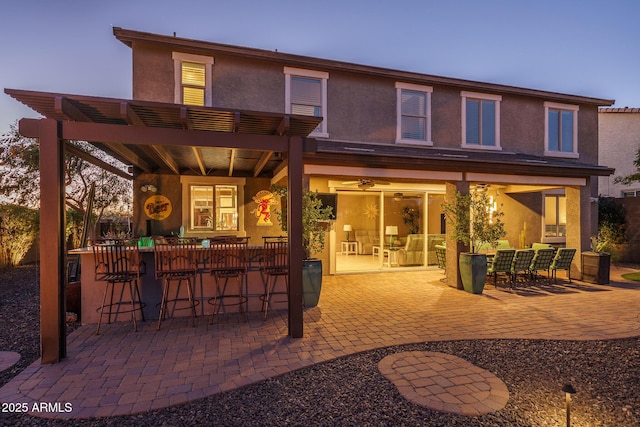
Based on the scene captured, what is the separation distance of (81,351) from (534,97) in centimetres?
1382

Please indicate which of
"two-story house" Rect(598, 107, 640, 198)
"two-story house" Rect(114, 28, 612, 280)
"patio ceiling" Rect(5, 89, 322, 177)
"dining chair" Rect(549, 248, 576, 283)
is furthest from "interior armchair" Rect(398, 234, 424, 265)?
"two-story house" Rect(598, 107, 640, 198)

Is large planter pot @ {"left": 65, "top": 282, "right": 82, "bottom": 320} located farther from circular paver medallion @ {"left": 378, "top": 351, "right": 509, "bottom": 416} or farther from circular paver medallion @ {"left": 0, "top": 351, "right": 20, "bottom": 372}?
circular paver medallion @ {"left": 378, "top": 351, "right": 509, "bottom": 416}

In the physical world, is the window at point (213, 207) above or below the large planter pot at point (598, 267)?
above

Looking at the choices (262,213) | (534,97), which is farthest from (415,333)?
(534,97)

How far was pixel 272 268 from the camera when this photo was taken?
604 cm

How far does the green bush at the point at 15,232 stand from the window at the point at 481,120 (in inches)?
582

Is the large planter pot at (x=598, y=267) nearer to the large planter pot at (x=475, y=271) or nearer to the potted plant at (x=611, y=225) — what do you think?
the potted plant at (x=611, y=225)

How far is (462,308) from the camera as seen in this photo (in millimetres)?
6633

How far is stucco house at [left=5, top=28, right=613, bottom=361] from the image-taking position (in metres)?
7.57

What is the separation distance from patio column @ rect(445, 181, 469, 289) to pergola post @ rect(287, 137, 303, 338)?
199 inches

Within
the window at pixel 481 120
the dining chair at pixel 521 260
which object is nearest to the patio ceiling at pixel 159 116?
the dining chair at pixel 521 260

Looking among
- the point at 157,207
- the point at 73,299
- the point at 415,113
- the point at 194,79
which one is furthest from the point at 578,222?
the point at 73,299

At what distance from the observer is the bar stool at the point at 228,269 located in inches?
224

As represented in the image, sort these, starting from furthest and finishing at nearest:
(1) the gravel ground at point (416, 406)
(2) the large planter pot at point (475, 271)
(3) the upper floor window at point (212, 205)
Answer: (3) the upper floor window at point (212, 205) < (2) the large planter pot at point (475, 271) < (1) the gravel ground at point (416, 406)
